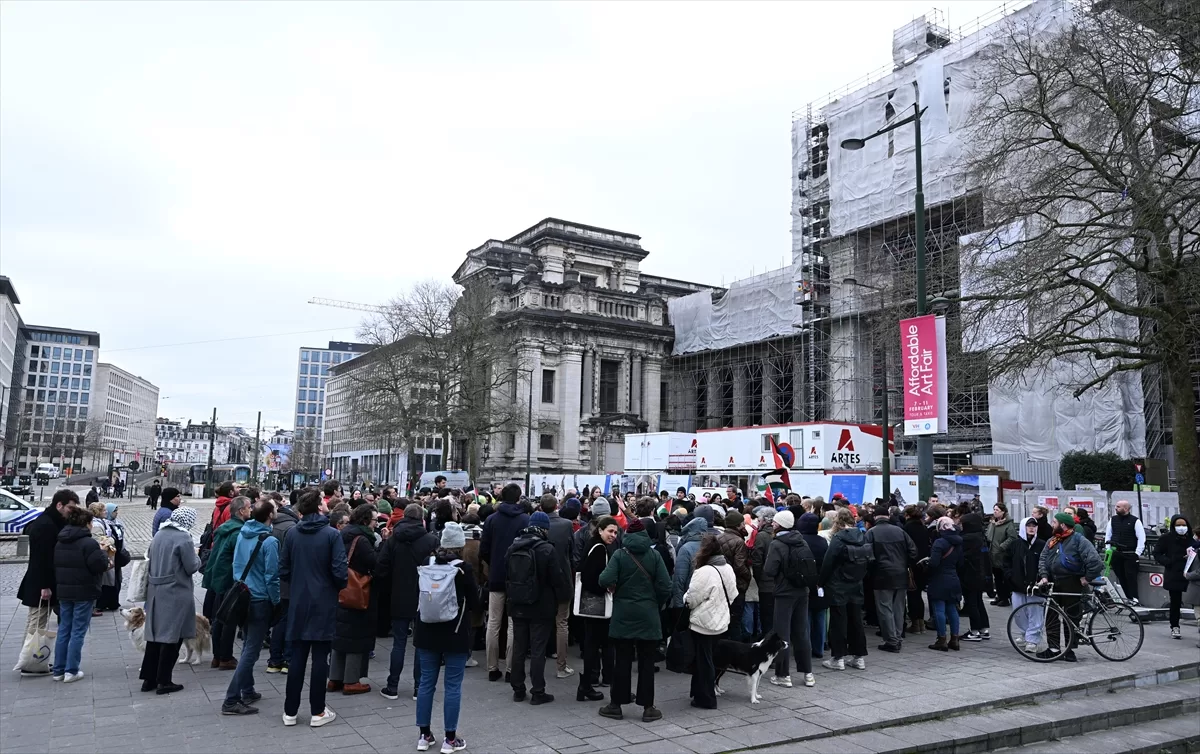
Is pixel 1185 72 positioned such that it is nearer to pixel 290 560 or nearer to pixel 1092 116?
pixel 1092 116

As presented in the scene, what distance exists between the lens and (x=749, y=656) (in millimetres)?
7906

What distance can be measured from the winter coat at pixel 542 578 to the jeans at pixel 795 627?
2.65 m

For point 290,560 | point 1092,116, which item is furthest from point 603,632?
point 1092,116

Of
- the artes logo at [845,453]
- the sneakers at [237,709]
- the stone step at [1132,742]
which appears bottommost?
the stone step at [1132,742]

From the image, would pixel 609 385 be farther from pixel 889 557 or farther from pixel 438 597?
pixel 438 597

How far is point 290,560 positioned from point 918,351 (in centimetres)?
1221

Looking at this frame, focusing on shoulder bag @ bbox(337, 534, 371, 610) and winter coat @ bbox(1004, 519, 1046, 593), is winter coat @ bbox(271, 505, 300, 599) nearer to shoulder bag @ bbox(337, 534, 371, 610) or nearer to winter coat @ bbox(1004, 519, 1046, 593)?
shoulder bag @ bbox(337, 534, 371, 610)

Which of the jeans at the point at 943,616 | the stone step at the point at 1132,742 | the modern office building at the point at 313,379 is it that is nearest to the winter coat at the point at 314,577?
the stone step at the point at 1132,742

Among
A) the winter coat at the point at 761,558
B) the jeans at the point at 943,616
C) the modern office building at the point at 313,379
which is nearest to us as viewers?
the winter coat at the point at 761,558

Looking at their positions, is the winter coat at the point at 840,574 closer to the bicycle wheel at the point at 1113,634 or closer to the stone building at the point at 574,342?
the bicycle wheel at the point at 1113,634

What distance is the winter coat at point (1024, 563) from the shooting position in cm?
1112

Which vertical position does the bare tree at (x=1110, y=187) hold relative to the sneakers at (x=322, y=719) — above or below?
above

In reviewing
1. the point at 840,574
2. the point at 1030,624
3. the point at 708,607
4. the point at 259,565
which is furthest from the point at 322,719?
the point at 1030,624

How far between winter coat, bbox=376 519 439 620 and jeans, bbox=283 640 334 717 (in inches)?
40.7
